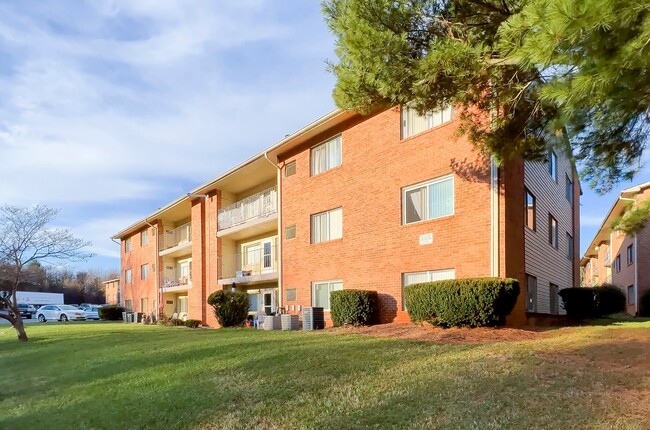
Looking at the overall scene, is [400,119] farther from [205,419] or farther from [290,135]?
[205,419]

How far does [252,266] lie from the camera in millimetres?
24875

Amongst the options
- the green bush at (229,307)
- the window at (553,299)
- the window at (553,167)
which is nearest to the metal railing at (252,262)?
the green bush at (229,307)

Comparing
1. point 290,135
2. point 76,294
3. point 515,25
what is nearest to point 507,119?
point 515,25

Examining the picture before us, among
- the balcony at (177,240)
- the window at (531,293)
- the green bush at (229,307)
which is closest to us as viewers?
the window at (531,293)

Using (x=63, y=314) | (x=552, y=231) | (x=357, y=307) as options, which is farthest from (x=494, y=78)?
(x=63, y=314)

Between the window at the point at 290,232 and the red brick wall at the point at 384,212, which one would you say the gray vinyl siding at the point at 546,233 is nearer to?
the red brick wall at the point at 384,212

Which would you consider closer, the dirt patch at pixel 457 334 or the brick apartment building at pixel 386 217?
the dirt patch at pixel 457 334

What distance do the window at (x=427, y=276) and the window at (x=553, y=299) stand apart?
5851 mm

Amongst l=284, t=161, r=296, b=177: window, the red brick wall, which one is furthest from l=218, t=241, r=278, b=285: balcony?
l=284, t=161, r=296, b=177: window

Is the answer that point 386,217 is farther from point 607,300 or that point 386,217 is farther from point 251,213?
point 607,300

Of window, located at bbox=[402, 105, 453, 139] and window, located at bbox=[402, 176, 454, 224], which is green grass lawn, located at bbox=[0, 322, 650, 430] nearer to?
window, located at bbox=[402, 176, 454, 224]

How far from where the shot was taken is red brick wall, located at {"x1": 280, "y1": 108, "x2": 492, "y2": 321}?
13.2 metres

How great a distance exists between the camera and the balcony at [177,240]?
3059 centimetres

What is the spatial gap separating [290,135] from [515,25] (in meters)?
13.3
